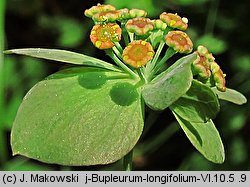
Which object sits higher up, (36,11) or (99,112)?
(99,112)

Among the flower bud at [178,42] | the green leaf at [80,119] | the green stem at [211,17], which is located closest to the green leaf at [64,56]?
the green leaf at [80,119]

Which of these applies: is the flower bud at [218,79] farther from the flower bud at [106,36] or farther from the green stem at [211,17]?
the green stem at [211,17]

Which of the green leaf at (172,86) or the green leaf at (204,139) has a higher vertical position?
the green leaf at (172,86)

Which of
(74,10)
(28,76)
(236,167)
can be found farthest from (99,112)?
(74,10)

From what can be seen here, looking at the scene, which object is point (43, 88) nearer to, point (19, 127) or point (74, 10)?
point (19, 127)

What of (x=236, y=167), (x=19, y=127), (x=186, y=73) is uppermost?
(x=186, y=73)

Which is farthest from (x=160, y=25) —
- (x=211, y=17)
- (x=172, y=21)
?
(x=211, y=17)
